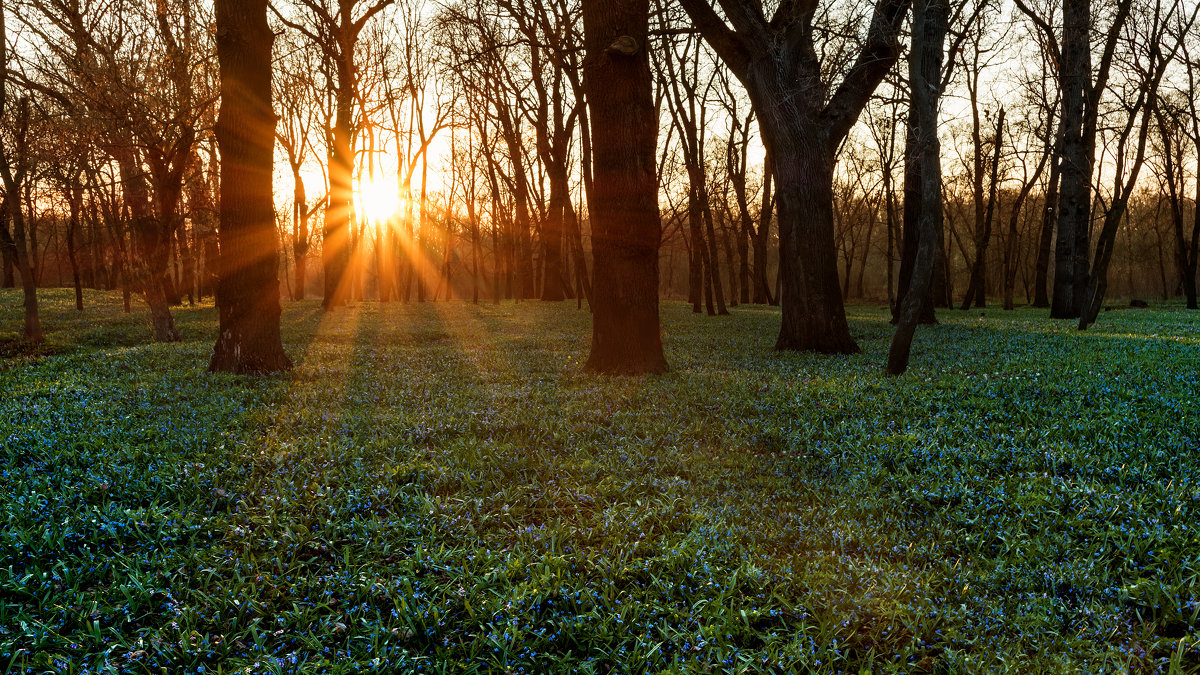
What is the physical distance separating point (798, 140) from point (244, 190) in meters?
10.9

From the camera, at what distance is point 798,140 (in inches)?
498

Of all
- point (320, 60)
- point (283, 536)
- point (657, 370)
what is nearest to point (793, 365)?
point (657, 370)

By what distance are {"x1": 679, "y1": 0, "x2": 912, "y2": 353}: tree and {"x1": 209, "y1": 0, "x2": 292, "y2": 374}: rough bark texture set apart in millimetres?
8664

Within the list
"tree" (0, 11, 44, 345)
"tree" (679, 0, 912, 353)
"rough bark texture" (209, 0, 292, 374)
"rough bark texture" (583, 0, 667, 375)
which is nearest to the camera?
"rough bark texture" (583, 0, 667, 375)

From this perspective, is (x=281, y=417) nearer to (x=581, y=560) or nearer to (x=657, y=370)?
(x=581, y=560)

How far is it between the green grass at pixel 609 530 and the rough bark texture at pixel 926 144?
1.37 m

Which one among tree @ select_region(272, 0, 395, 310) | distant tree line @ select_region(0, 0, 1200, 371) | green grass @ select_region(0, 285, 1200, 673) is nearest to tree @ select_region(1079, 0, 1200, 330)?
distant tree line @ select_region(0, 0, 1200, 371)

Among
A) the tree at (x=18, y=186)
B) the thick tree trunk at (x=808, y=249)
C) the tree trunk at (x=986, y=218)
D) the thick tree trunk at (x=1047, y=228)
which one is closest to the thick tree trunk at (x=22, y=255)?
the tree at (x=18, y=186)

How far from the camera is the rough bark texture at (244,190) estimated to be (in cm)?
990

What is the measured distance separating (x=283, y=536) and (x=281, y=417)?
351cm

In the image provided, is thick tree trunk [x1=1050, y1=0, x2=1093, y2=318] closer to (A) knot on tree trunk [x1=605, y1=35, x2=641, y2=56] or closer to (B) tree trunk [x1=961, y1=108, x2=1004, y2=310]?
(B) tree trunk [x1=961, y1=108, x2=1004, y2=310]

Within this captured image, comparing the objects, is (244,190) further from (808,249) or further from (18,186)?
(808,249)

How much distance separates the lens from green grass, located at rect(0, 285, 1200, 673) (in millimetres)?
2943

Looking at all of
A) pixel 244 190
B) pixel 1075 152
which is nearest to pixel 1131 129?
pixel 1075 152
